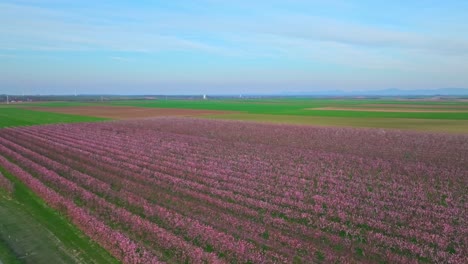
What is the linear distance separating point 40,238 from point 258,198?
8.35 meters

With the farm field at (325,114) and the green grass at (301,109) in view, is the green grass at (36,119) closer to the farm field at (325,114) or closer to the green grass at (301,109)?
the farm field at (325,114)

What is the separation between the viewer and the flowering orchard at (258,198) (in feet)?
36.2

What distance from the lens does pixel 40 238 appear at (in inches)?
468

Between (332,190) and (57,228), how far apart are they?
1161 cm

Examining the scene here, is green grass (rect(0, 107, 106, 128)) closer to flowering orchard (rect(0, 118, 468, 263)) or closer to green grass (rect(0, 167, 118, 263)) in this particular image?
A: flowering orchard (rect(0, 118, 468, 263))

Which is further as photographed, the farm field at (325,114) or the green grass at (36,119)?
the green grass at (36,119)

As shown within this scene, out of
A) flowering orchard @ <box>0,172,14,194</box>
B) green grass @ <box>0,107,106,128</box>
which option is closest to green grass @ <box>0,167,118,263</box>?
flowering orchard @ <box>0,172,14,194</box>

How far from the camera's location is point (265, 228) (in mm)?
12586

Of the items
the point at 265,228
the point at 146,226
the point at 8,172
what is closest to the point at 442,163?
the point at 265,228

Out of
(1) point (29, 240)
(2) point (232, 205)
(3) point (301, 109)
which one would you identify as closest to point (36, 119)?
(1) point (29, 240)

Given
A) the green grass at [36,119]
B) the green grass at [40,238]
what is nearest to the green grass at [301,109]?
the green grass at [36,119]

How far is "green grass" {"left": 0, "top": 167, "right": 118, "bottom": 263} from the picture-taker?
1055 centimetres

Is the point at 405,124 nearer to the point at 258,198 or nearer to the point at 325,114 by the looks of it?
the point at 325,114

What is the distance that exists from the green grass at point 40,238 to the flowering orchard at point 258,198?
18.3 inches
